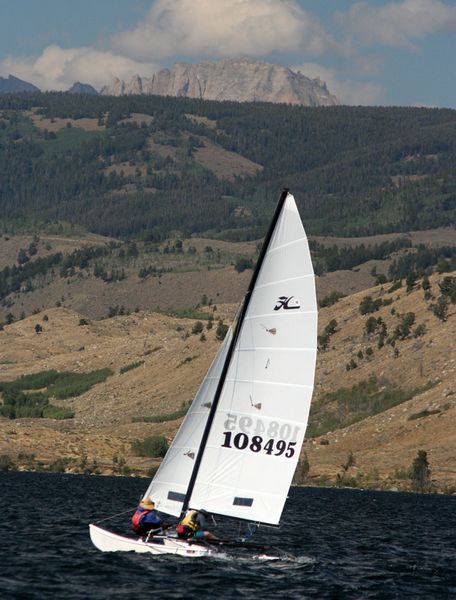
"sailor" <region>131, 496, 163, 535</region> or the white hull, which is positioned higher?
"sailor" <region>131, 496, 163, 535</region>

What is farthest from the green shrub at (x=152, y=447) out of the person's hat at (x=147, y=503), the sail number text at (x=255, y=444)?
the sail number text at (x=255, y=444)

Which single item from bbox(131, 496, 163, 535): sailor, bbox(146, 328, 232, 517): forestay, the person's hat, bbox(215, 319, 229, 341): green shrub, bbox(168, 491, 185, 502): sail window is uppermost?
bbox(215, 319, 229, 341): green shrub

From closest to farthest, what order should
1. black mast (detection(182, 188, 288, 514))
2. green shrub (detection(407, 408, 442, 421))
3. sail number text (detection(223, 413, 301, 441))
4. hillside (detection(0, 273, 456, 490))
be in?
black mast (detection(182, 188, 288, 514))
sail number text (detection(223, 413, 301, 441))
hillside (detection(0, 273, 456, 490))
green shrub (detection(407, 408, 442, 421))

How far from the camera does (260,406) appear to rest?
4419 cm

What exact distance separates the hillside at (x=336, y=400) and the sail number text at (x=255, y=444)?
2165 inches

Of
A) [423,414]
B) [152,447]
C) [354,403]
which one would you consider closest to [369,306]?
[354,403]

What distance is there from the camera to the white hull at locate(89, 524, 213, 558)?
149 ft

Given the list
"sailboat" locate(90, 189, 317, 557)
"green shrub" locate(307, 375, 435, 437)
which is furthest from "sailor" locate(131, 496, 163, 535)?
"green shrub" locate(307, 375, 435, 437)

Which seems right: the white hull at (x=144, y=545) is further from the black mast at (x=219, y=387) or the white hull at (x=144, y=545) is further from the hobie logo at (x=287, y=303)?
the hobie logo at (x=287, y=303)

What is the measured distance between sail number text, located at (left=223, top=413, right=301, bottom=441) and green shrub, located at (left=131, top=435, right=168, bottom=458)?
68.6 meters

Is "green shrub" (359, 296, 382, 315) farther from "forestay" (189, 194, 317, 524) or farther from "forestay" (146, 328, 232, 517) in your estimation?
"forestay" (146, 328, 232, 517)

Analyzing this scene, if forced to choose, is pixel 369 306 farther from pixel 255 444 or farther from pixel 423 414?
pixel 255 444

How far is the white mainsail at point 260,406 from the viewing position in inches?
1719

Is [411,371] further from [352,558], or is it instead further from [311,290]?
[311,290]
